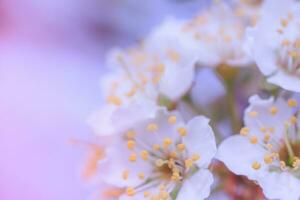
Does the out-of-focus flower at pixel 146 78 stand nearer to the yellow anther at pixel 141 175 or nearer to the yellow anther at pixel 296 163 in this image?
the yellow anther at pixel 141 175

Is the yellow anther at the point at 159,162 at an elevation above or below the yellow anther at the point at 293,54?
below

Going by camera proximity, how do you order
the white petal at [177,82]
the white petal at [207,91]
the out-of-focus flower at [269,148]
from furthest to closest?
1. the white petal at [207,91]
2. the white petal at [177,82]
3. the out-of-focus flower at [269,148]

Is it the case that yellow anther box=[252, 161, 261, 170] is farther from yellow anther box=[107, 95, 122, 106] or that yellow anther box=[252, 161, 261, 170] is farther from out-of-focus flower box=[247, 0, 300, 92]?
yellow anther box=[107, 95, 122, 106]

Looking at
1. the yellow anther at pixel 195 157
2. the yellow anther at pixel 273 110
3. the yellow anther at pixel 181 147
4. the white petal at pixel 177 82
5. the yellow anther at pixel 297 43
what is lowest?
the yellow anther at pixel 273 110

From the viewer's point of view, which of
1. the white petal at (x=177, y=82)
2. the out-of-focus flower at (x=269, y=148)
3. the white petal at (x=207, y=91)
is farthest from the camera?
the white petal at (x=207, y=91)

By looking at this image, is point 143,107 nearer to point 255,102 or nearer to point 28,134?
point 255,102

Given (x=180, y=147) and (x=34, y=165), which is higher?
(x=34, y=165)

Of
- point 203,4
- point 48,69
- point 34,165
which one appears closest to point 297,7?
point 203,4

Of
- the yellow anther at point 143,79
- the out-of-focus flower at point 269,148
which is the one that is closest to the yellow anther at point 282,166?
the out-of-focus flower at point 269,148
